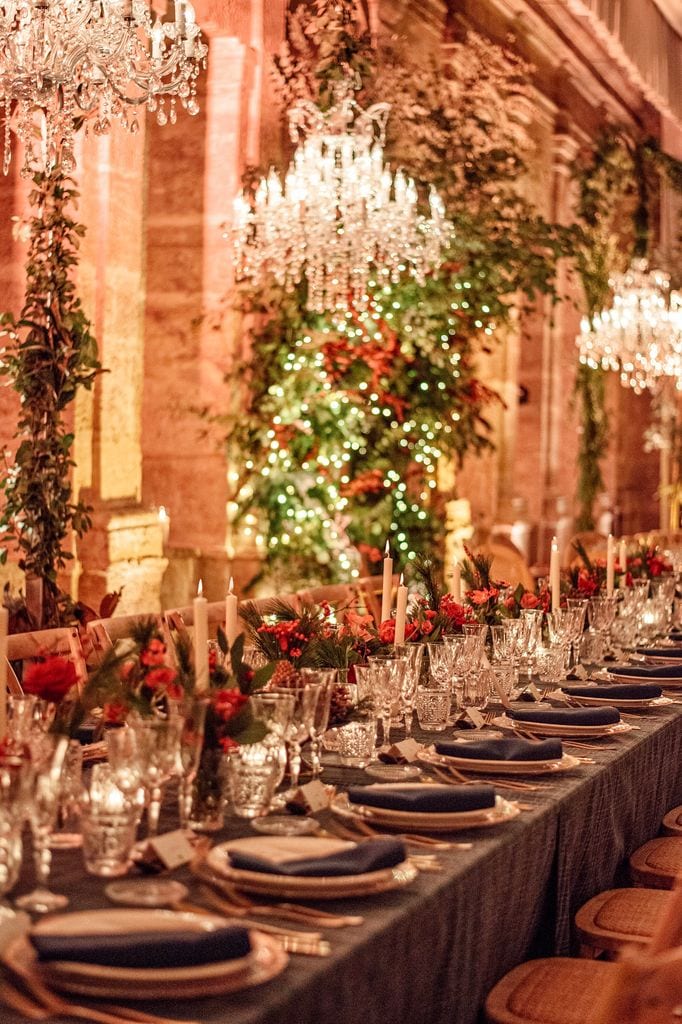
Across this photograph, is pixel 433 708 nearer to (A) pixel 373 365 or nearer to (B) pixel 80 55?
(B) pixel 80 55

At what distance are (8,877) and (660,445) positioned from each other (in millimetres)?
14492

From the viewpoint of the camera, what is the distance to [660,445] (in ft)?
51.6

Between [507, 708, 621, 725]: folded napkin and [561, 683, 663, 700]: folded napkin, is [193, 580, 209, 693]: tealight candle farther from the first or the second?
[561, 683, 663, 700]: folded napkin

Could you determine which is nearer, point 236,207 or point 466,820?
point 466,820

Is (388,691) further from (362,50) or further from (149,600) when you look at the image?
(362,50)

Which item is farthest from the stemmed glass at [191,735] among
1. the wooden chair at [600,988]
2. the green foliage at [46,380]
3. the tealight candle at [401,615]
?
the green foliage at [46,380]

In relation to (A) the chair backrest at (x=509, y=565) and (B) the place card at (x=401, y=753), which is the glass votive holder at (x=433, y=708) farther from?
(A) the chair backrest at (x=509, y=565)

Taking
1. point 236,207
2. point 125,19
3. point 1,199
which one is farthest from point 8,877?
point 236,207

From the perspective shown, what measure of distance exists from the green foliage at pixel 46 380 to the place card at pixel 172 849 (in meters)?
3.82

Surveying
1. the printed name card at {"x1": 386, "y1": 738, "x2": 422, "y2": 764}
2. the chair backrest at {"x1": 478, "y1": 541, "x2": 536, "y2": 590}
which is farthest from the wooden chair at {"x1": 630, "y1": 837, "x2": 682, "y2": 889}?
the chair backrest at {"x1": 478, "y1": 541, "x2": 536, "y2": 590}

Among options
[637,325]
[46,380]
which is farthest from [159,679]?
[637,325]

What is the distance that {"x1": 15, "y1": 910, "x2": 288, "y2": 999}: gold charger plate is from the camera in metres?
1.59

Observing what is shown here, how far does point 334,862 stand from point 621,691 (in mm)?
1778

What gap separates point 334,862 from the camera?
200 centimetres
